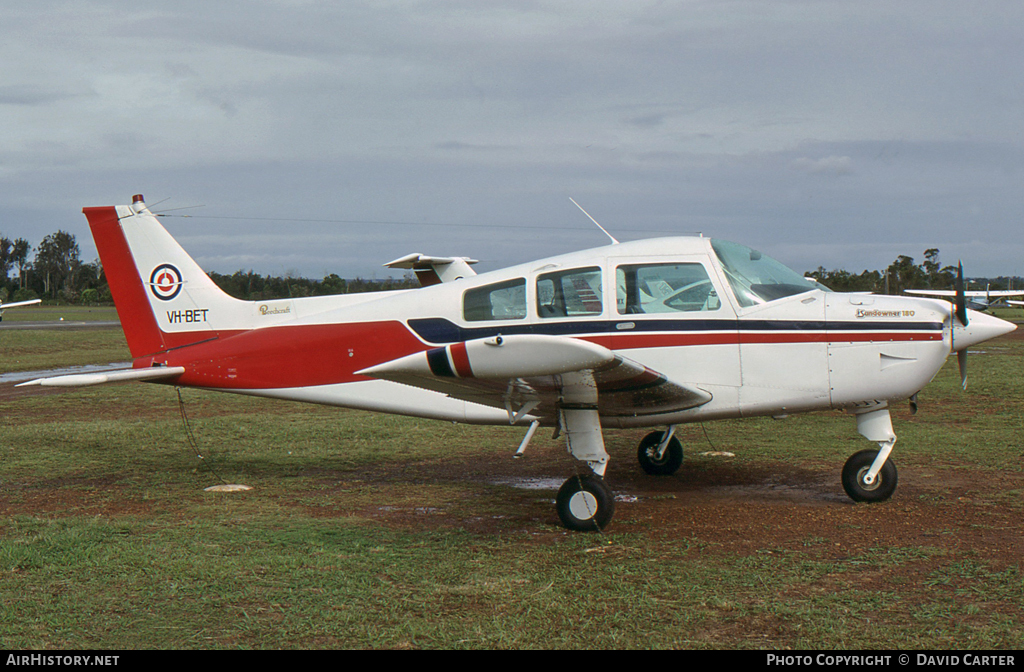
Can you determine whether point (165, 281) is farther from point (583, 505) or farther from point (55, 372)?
point (55, 372)

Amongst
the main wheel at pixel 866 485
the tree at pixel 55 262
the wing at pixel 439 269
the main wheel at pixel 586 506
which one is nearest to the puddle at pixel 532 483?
the main wheel at pixel 586 506

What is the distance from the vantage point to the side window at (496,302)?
7738 mm

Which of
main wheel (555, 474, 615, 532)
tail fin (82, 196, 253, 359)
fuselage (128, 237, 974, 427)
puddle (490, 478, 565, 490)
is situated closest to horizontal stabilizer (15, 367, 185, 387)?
tail fin (82, 196, 253, 359)

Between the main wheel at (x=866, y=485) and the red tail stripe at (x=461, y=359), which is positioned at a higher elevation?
the red tail stripe at (x=461, y=359)

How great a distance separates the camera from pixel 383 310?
8.37 m

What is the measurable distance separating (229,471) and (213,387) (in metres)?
1.24

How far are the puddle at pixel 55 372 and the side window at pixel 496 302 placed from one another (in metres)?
17.4

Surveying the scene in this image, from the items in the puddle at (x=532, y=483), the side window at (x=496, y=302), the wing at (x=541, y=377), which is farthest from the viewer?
the puddle at (x=532, y=483)

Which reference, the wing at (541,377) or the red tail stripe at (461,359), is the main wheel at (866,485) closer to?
the wing at (541,377)

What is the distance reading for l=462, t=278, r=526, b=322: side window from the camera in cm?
774

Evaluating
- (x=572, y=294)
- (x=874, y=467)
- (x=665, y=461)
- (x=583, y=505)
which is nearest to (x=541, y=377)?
(x=583, y=505)

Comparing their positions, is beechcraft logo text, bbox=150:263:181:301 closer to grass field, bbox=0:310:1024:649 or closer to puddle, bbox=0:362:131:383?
grass field, bbox=0:310:1024:649

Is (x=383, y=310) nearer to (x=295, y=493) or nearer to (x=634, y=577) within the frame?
(x=295, y=493)

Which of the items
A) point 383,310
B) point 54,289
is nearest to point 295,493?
point 383,310
